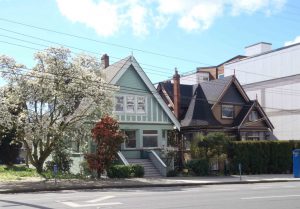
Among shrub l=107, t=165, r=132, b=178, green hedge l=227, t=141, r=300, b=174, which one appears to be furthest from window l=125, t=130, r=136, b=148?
green hedge l=227, t=141, r=300, b=174

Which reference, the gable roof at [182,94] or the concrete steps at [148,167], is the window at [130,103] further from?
the gable roof at [182,94]

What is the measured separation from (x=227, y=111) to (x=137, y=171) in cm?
1506

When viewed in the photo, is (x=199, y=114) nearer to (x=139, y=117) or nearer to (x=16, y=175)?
(x=139, y=117)

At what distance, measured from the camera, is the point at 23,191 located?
2100cm

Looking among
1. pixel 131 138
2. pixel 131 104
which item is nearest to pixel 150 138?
pixel 131 138

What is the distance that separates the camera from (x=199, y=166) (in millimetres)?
32000

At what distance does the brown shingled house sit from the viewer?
39.5 metres

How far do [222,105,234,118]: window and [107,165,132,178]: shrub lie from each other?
601 inches

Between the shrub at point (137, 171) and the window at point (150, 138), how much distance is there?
5387 mm

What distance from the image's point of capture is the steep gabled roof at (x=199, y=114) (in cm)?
3894

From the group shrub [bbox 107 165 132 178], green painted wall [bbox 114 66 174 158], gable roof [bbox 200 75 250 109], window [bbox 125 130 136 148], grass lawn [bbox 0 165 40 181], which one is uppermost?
gable roof [bbox 200 75 250 109]

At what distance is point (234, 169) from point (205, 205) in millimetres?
20676

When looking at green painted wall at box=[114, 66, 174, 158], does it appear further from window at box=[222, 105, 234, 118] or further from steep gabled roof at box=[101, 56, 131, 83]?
window at box=[222, 105, 234, 118]

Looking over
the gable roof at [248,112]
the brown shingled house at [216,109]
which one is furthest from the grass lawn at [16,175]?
the gable roof at [248,112]
